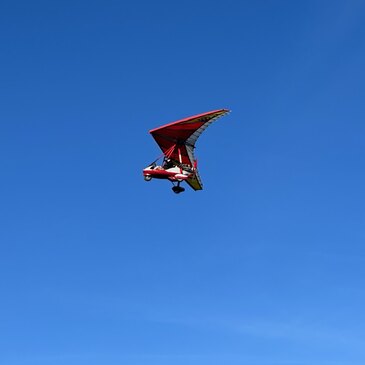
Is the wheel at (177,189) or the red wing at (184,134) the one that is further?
the wheel at (177,189)

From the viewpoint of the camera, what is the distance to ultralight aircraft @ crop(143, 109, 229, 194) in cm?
6631

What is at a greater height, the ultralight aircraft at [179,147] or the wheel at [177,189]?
the ultralight aircraft at [179,147]

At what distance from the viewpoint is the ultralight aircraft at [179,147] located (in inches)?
2611

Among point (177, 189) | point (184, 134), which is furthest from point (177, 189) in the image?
point (184, 134)

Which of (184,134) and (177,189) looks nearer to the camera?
(177,189)

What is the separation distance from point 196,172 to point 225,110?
23.2 ft

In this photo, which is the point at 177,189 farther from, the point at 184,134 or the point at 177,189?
the point at 184,134

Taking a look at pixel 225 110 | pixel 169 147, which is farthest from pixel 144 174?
pixel 225 110

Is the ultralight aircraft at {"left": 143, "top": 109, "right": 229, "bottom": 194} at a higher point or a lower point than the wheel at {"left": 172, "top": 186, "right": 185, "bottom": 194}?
higher

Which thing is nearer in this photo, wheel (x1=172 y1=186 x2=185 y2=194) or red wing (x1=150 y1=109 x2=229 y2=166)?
red wing (x1=150 y1=109 x2=229 y2=166)

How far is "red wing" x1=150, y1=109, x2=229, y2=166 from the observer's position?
217 ft

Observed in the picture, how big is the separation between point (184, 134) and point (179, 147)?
4.87 feet

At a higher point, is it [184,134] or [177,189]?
[184,134]

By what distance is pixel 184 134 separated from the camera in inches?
2680
